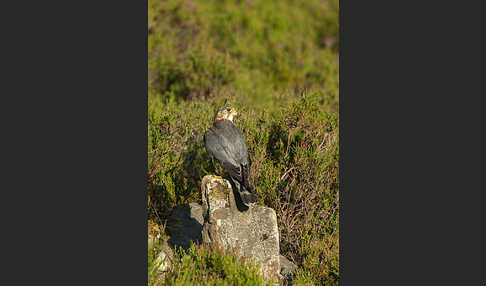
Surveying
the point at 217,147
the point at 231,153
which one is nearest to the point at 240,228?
the point at 231,153

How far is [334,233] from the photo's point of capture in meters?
7.58

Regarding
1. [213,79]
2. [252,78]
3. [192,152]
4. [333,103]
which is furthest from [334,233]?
[252,78]

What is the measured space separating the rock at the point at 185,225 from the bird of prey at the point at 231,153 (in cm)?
212

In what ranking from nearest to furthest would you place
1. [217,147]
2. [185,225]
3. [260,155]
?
[217,147] < [260,155] < [185,225]

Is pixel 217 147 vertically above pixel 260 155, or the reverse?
pixel 217 147

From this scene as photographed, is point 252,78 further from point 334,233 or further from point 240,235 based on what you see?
point 240,235

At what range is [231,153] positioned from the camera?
602 cm

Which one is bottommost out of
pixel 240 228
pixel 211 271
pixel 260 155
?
pixel 211 271

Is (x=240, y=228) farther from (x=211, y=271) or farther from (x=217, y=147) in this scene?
(x=217, y=147)

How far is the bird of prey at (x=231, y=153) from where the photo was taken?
5848 millimetres

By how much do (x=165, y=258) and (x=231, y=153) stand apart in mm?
2064

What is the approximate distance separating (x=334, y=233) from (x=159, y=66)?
9482 mm

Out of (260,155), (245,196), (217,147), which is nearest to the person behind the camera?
(245,196)

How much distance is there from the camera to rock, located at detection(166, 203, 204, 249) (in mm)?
7738
